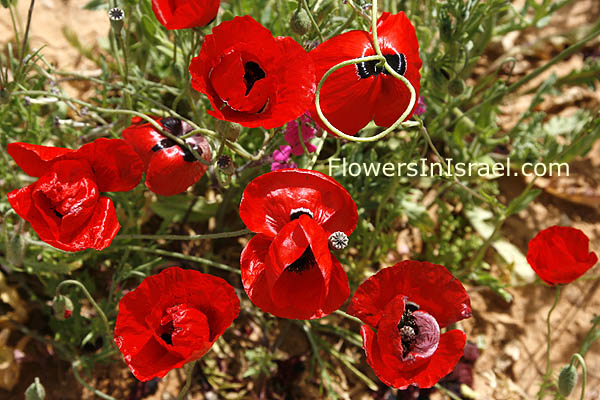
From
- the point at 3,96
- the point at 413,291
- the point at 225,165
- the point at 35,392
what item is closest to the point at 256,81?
the point at 225,165

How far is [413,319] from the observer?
4.62 feet

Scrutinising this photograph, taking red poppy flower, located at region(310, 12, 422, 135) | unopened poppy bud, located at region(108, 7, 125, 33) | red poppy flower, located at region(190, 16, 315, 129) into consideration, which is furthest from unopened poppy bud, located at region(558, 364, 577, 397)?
unopened poppy bud, located at region(108, 7, 125, 33)

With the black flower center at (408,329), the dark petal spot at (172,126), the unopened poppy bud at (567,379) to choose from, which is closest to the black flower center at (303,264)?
the black flower center at (408,329)

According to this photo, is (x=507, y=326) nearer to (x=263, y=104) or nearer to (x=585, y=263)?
(x=585, y=263)

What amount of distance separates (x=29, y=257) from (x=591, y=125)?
5.91 ft

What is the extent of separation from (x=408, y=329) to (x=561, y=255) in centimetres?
56

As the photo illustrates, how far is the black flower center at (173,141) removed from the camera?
60.3 inches

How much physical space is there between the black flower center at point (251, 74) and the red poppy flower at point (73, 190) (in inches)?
12.6

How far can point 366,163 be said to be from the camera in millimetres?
1976

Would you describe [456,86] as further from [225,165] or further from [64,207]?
[64,207]

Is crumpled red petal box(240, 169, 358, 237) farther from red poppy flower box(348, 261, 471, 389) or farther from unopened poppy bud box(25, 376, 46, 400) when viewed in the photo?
unopened poppy bud box(25, 376, 46, 400)

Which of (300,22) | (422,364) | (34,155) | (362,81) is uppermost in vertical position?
(300,22)

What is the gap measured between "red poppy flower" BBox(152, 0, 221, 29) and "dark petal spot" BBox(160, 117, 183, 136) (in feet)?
0.97

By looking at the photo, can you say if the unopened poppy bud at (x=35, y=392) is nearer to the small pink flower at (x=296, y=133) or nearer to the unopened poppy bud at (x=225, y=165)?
the unopened poppy bud at (x=225, y=165)
